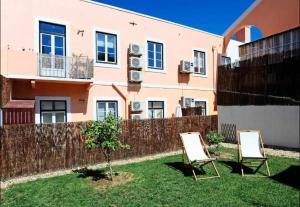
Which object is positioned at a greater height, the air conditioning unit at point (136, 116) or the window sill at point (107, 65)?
the window sill at point (107, 65)

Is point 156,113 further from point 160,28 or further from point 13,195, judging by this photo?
point 13,195

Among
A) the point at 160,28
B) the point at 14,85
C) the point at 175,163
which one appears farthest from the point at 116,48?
the point at 175,163

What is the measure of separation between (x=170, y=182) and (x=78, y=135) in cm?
373

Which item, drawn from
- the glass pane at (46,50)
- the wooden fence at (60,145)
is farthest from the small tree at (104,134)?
the glass pane at (46,50)

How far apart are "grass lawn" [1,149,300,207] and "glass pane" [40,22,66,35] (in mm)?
7074

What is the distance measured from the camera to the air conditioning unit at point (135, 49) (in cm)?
1444

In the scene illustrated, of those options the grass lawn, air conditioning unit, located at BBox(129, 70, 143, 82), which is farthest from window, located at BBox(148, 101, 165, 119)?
the grass lawn

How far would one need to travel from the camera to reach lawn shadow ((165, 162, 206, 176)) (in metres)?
7.79

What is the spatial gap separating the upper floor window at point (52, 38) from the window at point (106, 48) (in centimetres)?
172

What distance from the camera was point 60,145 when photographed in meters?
8.81

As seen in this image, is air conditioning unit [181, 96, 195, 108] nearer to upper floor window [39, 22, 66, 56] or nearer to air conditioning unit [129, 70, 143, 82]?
air conditioning unit [129, 70, 143, 82]

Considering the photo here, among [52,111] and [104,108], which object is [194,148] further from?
[52,111]

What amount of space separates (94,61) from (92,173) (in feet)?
21.9

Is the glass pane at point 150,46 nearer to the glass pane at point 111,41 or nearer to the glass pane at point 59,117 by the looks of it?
the glass pane at point 111,41
